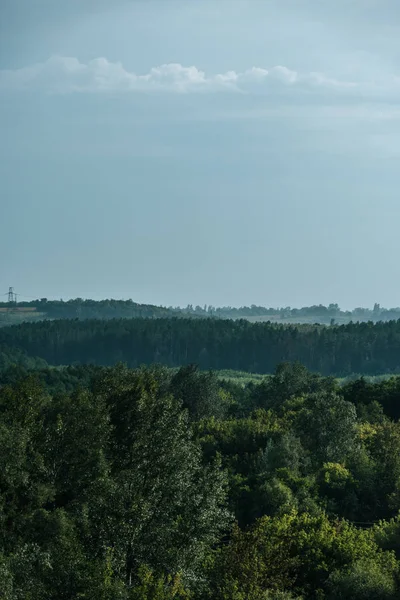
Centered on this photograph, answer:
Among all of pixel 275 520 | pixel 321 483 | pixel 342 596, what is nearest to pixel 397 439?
pixel 321 483

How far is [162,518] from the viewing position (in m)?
67.9

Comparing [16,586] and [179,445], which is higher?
[179,445]

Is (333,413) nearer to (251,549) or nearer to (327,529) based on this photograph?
(327,529)

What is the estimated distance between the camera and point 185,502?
7012cm

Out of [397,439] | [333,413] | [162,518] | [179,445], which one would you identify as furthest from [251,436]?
[162,518]

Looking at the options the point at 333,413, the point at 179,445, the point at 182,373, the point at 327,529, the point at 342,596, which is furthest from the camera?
the point at 182,373

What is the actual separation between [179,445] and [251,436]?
31.8 metres

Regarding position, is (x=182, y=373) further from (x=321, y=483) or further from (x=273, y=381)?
(x=321, y=483)

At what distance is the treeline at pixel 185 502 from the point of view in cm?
5588

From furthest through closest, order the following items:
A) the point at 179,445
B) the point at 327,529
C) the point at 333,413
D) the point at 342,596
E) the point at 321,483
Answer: the point at 333,413
the point at 321,483
the point at 179,445
the point at 327,529
the point at 342,596

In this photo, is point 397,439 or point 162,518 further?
point 397,439

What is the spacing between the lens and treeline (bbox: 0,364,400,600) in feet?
183

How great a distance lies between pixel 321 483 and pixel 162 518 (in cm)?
2786

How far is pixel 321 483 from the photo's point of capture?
92562mm
